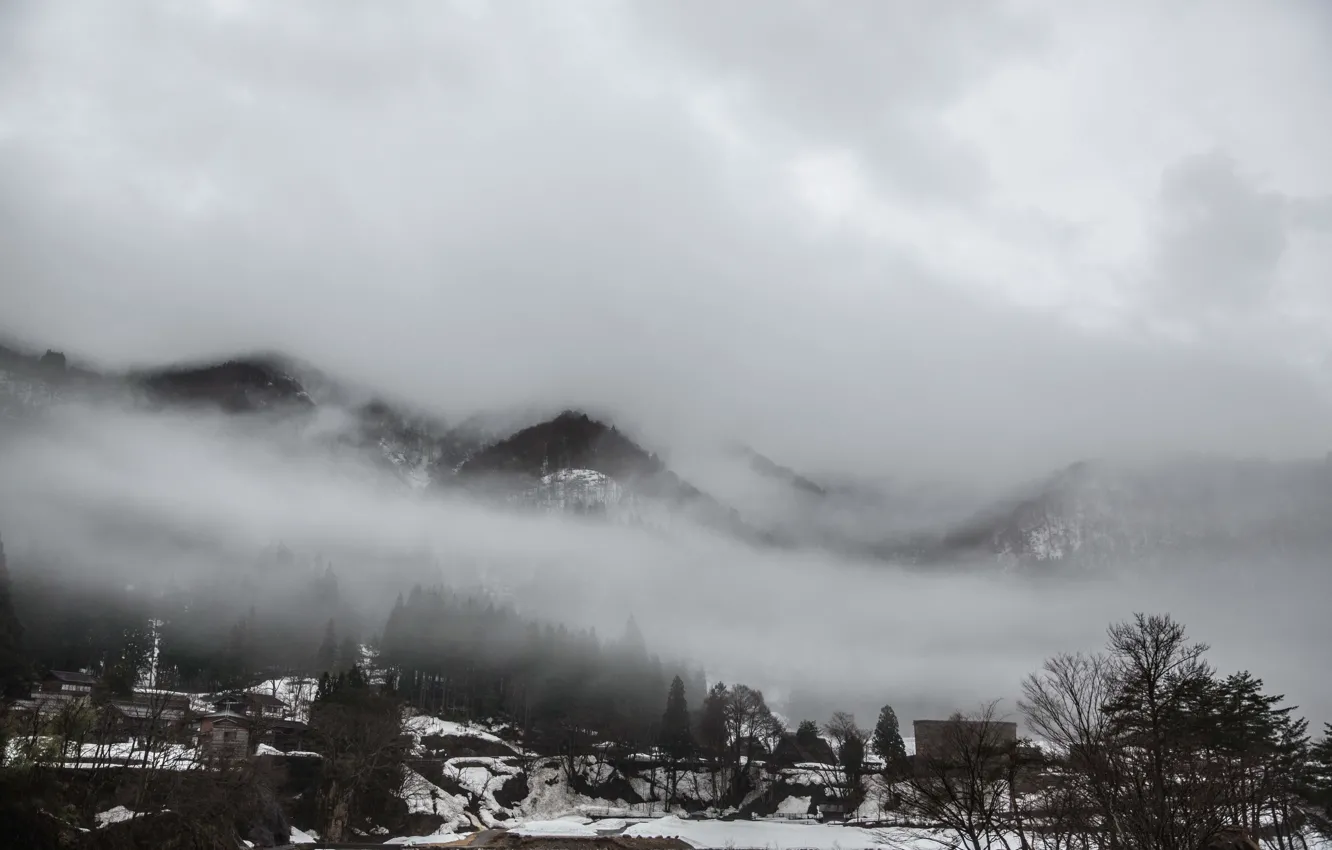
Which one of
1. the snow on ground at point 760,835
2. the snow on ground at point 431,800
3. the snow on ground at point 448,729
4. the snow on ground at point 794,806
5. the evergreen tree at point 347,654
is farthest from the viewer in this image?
the evergreen tree at point 347,654

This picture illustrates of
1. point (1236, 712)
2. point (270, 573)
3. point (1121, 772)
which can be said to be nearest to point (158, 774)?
point (1121, 772)

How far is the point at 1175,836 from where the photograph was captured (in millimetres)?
22281

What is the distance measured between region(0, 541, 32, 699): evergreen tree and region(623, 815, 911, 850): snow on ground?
185 ft

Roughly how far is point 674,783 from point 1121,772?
80.6m

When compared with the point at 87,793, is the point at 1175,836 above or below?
above

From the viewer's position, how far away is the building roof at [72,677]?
9656 cm

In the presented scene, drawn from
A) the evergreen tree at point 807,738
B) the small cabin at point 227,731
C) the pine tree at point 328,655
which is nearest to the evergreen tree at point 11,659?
the small cabin at point 227,731

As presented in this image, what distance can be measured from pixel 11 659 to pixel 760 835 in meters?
70.5

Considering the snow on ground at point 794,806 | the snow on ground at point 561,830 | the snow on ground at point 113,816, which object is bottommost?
the snow on ground at point 794,806

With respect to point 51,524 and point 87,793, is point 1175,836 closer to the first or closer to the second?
point 87,793

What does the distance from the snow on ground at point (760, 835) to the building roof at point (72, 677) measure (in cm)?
7076

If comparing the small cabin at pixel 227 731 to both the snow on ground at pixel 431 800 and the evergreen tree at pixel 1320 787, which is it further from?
the evergreen tree at pixel 1320 787

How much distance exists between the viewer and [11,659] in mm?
76250

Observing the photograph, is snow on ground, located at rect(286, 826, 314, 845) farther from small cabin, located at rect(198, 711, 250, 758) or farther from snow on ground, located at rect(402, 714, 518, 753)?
snow on ground, located at rect(402, 714, 518, 753)
